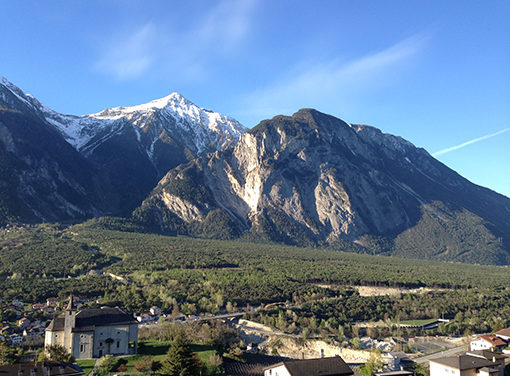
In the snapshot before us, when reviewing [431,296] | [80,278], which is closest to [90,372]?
[80,278]

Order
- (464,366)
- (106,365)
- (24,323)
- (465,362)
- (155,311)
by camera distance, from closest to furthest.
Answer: (106,365)
(464,366)
(465,362)
(24,323)
(155,311)

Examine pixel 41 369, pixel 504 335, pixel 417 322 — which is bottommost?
pixel 41 369

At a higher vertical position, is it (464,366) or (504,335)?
(504,335)

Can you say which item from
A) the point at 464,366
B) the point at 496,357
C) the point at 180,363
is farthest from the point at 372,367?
the point at 180,363

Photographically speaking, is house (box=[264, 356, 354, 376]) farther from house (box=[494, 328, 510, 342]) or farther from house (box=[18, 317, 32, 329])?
house (box=[18, 317, 32, 329])

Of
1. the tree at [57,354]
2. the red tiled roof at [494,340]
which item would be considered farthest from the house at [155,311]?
the red tiled roof at [494,340]

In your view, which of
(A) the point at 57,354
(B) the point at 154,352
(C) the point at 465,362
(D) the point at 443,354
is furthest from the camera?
(D) the point at 443,354

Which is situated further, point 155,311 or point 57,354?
point 155,311

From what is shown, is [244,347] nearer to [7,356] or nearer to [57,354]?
[57,354]
